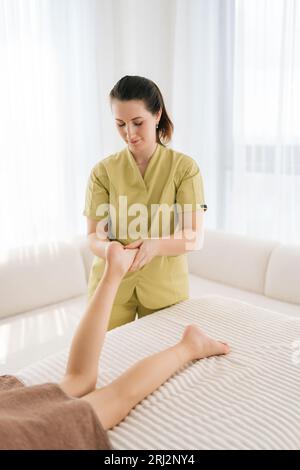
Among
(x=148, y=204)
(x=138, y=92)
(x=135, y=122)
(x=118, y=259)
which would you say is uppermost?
(x=138, y=92)

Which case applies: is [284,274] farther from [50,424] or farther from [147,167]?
[50,424]

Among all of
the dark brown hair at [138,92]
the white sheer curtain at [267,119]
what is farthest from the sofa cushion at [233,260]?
the dark brown hair at [138,92]

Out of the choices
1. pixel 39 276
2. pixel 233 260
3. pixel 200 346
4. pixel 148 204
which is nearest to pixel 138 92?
pixel 148 204

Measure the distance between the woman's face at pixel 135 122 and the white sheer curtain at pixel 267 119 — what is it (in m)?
1.29

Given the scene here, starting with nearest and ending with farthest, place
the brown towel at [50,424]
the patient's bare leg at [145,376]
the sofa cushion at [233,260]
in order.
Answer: the brown towel at [50,424]
the patient's bare leg at [145,376]
the sofa cushion at [233,260]

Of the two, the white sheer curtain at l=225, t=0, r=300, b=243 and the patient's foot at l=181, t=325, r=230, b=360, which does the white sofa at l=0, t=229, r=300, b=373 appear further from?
the patient's foot at l=181, t=325, r=230, b=360

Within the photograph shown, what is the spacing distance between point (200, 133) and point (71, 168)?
963mm

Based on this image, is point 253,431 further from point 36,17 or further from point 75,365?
point 36,17

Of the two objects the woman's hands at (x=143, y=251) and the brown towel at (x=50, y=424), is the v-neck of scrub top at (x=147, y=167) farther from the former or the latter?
the brown towel at (x=50, y=424)

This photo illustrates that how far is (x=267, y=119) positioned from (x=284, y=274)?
102cm

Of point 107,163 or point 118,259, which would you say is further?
point 107,163

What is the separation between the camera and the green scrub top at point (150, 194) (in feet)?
5.32

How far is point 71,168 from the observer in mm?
2965

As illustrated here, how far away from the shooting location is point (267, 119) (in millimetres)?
2693
